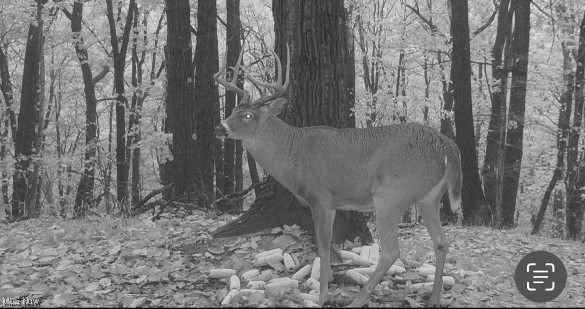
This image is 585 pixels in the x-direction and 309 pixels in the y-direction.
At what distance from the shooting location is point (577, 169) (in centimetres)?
1600

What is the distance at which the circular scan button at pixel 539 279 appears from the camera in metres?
5.50

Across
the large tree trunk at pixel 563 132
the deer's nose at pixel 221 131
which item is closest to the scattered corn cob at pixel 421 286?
the deer's nose at pixel 221 131

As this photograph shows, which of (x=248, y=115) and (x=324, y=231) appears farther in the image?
(x=248, y=115)

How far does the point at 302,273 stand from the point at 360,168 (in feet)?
4.18

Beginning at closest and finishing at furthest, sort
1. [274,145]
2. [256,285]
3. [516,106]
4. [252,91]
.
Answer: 1. [256,285]
2. [274,145]
3. [516,106]
4. [252,91]

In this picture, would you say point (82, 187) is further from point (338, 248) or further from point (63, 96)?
point (338, 248)

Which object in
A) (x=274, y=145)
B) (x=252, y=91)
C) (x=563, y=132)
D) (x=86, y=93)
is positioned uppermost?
(x=252, y=91)

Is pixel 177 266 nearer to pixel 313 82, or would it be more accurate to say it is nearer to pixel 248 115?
pixel 248 115

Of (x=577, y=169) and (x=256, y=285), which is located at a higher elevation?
(x=577, y=169)

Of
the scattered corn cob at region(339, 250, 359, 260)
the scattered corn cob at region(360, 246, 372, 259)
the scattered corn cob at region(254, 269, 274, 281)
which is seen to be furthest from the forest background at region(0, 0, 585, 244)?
the scattered corn cob at region(254, 269, 274, 281)

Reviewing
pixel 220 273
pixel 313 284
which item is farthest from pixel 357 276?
pixel 220 273

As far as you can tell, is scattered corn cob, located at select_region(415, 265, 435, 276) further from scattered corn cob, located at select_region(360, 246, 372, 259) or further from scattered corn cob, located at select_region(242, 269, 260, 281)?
scattered corn cob, located at select_region(242, 269, 260, 281)

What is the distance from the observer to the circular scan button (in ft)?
18.0

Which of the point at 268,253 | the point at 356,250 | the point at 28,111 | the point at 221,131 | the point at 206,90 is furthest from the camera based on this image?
the point at 28,111
